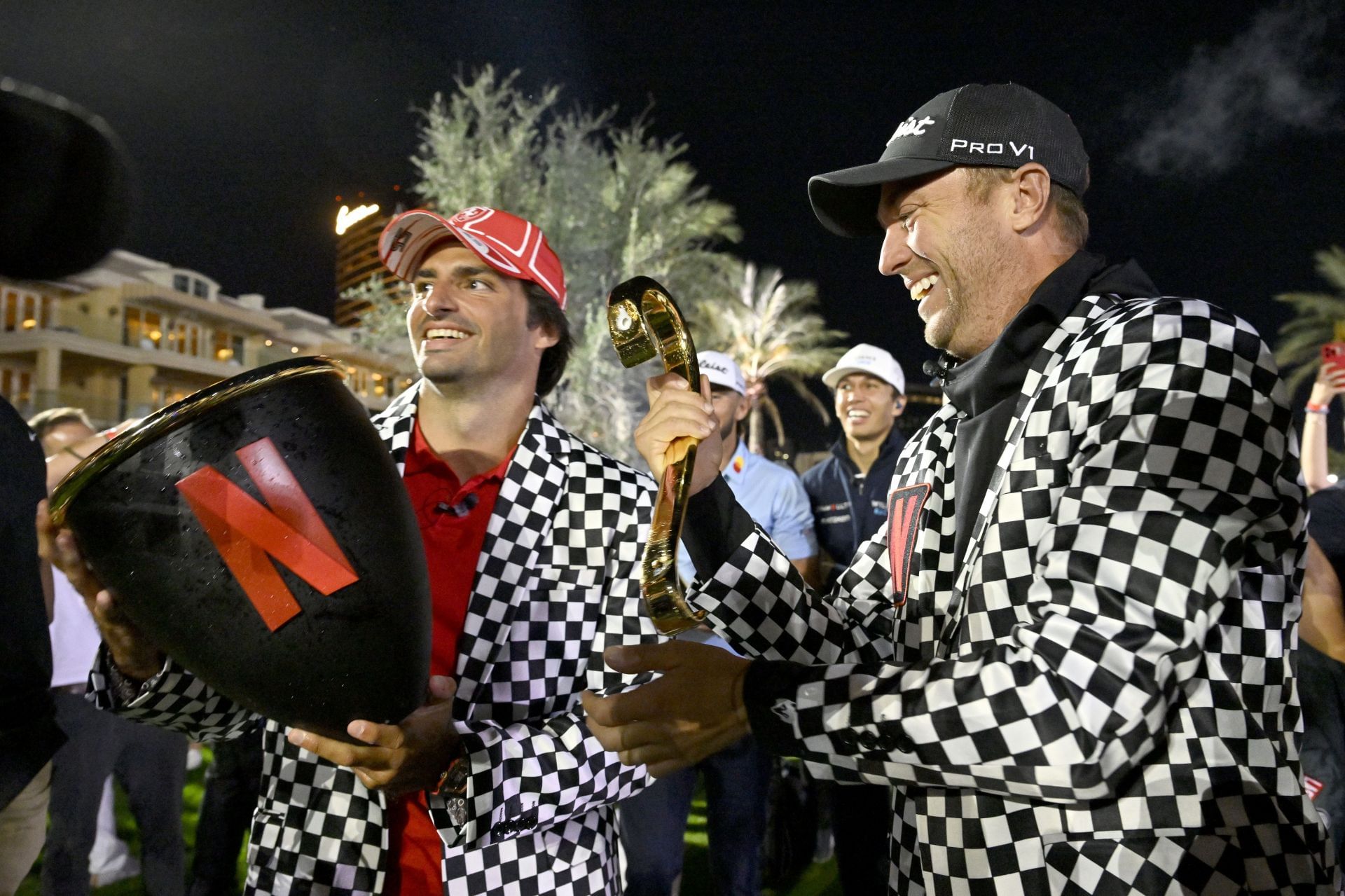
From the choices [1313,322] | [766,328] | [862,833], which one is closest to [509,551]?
[862,833]

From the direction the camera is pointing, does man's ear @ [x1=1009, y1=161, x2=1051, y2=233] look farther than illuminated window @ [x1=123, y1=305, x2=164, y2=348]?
No

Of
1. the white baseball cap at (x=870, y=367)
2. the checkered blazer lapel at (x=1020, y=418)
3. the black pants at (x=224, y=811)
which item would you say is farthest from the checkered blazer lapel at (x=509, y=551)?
the white baseball cap at (x=870, y=367)

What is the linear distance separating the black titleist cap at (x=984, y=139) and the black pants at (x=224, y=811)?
3.24m

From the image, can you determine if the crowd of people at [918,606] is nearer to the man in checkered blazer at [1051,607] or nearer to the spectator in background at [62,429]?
the man in checkered blazer at [1051,607]

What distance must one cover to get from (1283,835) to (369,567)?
1.19 metres

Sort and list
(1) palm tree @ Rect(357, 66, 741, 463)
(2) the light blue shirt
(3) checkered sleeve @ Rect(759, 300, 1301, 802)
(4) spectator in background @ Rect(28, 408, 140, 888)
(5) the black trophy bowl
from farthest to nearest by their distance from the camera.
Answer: (1) palm tree @ Rect(357, 66, 741, 463) → (2) the light blue shirt → (4) spectator in background @ Rect(28, 408, 140, 888) → (5) the black trophy bowl → (3) checkered sleeve @ Rect(759, 300, 1301, 802)

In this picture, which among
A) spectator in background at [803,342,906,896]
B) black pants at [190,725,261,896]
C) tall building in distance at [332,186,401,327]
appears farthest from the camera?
tall building in distance at [332,186,401,327]

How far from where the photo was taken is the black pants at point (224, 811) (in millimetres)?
3406

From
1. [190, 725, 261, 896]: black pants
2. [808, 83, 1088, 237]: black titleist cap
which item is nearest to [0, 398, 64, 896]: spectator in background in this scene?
[190, 725, 261, 896]: black pants

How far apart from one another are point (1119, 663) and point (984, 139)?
2.99ft

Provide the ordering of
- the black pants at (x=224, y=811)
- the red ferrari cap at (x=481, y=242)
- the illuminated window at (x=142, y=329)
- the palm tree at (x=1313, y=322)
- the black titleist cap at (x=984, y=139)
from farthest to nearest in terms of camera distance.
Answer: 1. the illuminated window at (x=142, y=329)
2. the palm tree at (x=1313, y=322)
3. the black pants at (x=224, y=811)
4. the red ferrari cap at (x=481, y=242)
5. the black titleist cap at (x=984, y=139)

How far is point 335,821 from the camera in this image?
164 cm

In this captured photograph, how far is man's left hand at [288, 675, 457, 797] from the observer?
4.09ft

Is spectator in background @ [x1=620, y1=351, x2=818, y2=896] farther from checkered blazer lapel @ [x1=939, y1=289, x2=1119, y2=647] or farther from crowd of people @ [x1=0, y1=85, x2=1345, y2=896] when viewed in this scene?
checkered blazer lapel @ [x1=939, y1=289, x2=1119, y2=647]
